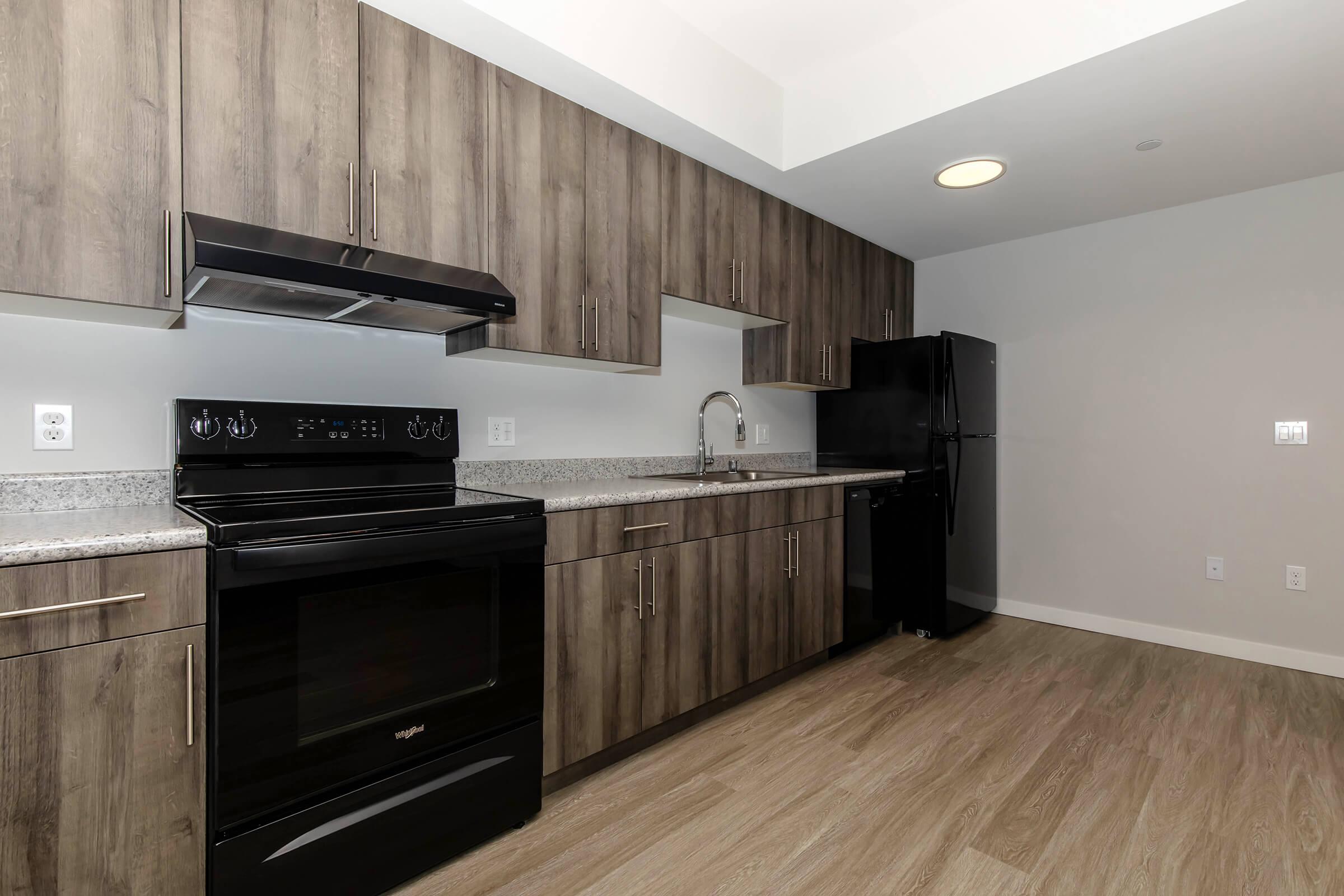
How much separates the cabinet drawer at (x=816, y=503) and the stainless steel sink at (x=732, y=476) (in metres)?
0.08

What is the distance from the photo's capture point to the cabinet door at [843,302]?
3.53 meters

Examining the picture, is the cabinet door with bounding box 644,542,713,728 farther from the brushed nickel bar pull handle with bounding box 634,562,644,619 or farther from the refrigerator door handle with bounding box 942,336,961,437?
the refrigerator door handle with bounding box 942,336,961,437

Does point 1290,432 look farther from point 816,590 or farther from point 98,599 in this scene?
point 98,599

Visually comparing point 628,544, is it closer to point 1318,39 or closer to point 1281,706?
point 1318,39

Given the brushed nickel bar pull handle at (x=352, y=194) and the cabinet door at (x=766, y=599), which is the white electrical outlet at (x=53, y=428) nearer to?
the brushed nickel bar pull handle at (x=352, y=194)

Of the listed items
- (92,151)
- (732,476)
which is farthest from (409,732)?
(732,476)

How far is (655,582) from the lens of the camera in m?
2.20

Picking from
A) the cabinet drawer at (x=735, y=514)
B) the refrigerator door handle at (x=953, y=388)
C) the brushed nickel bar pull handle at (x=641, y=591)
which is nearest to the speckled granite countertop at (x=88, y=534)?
the brushed nickel bar pull handle at (x=641, y=591)

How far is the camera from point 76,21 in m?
1.36

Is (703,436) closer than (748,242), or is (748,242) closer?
(748,242)

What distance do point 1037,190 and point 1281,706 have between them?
2457 mm

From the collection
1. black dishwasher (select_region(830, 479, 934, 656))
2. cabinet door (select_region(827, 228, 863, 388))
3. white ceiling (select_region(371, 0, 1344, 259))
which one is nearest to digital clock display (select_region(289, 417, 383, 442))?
white ceiling (select_region(371, 0, 1344, 259))

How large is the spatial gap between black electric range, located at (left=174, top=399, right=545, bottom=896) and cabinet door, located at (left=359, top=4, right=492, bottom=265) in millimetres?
559

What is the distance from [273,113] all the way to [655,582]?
1.73m
